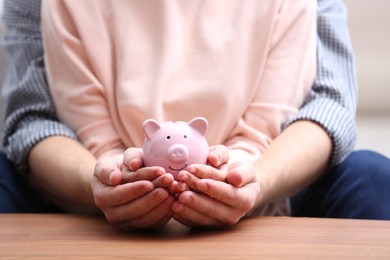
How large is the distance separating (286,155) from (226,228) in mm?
199

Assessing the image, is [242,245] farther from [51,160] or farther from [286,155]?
[51,160]

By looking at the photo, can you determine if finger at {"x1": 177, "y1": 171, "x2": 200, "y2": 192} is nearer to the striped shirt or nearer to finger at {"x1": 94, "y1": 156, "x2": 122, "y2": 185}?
finger at {"x1": 94, "y1": 156, "x2": 122, "y2": 185}

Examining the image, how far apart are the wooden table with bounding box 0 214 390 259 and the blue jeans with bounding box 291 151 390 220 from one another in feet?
0.50

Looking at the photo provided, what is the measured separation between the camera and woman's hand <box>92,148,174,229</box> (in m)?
0.85

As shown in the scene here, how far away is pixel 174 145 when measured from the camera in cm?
Answer: 84

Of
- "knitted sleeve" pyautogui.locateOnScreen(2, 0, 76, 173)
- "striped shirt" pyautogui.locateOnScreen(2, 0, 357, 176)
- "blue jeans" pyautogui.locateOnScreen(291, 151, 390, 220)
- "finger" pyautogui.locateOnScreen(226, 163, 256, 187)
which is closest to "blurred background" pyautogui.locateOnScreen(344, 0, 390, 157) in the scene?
"striped shirt" pyautogui.locateOnScreen(2, 0, 357, 176)

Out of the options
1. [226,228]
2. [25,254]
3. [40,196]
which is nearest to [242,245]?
[226,228]

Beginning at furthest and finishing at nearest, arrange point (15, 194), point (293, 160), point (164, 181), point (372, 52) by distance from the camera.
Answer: point (372, 52) → point (15, 194) → point (293, 160) → point (164, 181)

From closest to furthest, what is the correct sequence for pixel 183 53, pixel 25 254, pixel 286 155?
pixel 25 254, pixel 286 155, pixel 183 53

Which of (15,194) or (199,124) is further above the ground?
(199,124)

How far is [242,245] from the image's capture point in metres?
0.85

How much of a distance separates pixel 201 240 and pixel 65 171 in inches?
11.9

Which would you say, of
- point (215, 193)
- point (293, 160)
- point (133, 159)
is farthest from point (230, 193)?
point (293, 160)

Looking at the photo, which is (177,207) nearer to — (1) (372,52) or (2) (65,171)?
(2) (65,171)
